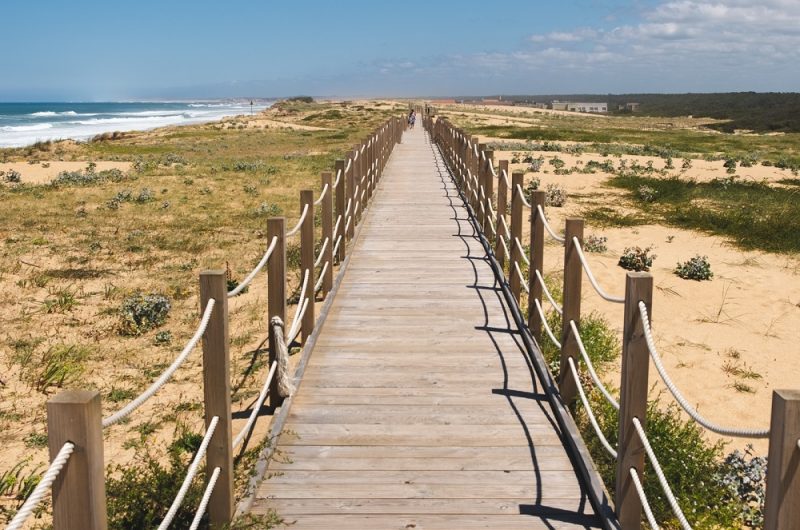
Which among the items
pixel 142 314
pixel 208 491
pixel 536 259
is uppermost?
pixel 536 259

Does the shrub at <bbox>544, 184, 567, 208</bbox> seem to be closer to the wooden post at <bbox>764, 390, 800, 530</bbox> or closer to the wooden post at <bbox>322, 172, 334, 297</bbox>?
the wooden post at <bbox>322, 172, 334, 297</bbox>

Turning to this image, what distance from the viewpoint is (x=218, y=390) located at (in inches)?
136

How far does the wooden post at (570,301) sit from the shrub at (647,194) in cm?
1314

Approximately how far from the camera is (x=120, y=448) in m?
5.02

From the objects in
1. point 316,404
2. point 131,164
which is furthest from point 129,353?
point 131,164

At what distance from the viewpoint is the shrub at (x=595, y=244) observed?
39.2 feet

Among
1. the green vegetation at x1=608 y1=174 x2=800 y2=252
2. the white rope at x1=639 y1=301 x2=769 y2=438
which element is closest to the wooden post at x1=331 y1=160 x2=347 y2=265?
the white rope at x1=639 y1=301 x2=769 y2=438

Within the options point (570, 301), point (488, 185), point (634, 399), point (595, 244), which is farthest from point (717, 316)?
point (634, 399)

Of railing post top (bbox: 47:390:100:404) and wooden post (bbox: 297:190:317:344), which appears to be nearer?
railing post top (bbox: 47:390:100:404)

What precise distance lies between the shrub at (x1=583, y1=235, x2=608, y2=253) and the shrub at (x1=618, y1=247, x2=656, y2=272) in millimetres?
810

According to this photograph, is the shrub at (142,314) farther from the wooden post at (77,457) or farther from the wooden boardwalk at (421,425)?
the wooden post at (77,457)

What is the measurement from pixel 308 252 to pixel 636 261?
613 centimetres

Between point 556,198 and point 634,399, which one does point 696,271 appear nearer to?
point 556,198

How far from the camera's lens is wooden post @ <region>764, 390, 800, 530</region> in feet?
6.73
